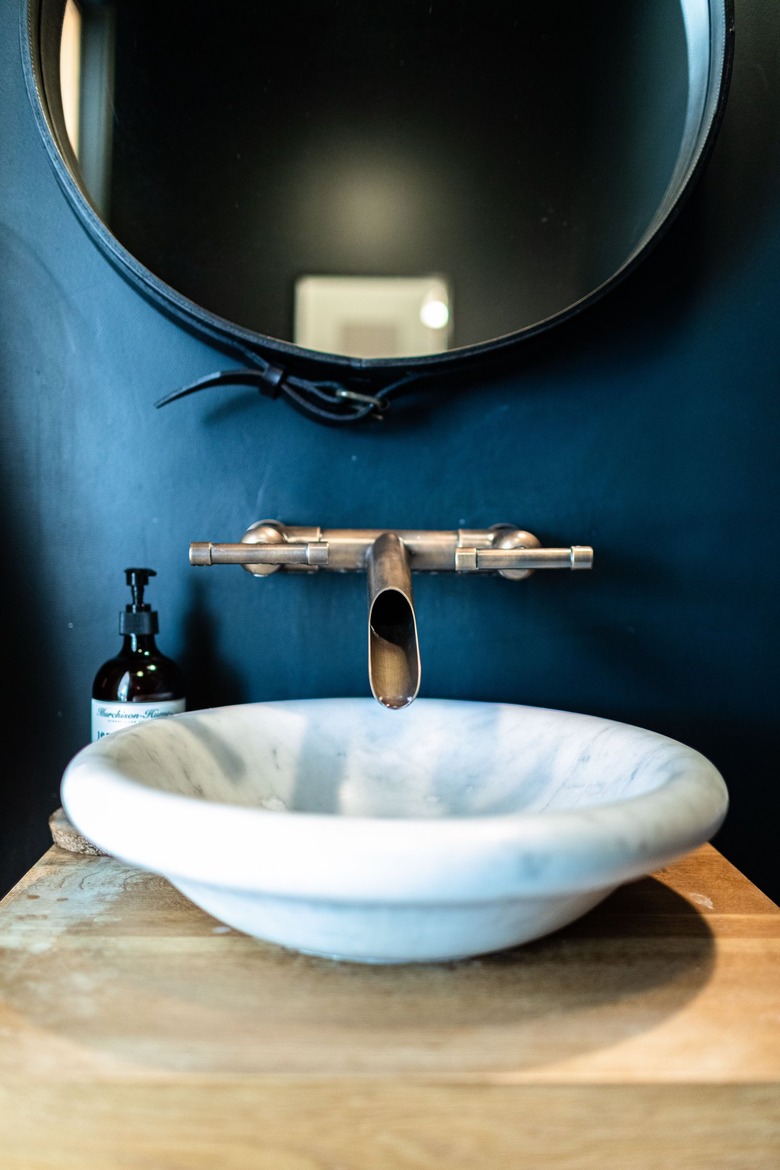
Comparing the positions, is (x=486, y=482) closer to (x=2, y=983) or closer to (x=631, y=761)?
(x=631, y=761)

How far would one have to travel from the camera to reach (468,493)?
0.73 metres

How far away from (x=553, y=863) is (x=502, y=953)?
0.42 ft

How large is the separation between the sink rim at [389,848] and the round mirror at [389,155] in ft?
1.47

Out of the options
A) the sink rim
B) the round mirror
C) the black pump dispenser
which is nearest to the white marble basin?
the sink rim

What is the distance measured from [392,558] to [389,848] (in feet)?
0.95

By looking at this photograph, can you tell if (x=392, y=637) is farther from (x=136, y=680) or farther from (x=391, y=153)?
(x=391, y=153)

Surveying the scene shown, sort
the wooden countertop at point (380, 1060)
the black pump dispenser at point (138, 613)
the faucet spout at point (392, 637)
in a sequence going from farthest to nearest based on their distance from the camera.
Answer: the black pump dispenser at point (138, 613) < the faucet spout at point (392, 637) < the wooden countertop at point (380, 1060)

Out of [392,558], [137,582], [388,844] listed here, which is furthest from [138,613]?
[388,844]

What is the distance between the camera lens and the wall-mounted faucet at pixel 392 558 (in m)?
0.52

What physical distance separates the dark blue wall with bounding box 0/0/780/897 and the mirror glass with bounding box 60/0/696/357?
0.06 m

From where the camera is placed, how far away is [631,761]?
19.7 inches

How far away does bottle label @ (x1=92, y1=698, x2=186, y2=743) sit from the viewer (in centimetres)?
60

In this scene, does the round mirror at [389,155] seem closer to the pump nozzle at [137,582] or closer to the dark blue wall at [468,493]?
the dark blue wall at [468,493]

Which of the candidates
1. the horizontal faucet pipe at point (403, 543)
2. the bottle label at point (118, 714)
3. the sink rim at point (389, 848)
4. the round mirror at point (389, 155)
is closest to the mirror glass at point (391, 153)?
the round mirror at point (389, 155)
